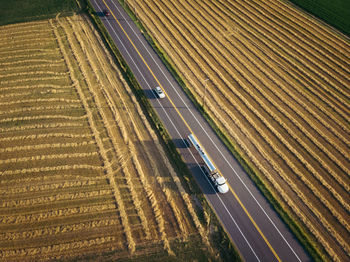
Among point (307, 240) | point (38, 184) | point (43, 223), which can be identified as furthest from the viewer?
point (38, 184)

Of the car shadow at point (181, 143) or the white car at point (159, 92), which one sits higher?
the white car at point (159, 92)

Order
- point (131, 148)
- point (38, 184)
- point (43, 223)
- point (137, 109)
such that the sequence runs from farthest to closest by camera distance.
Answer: point (137, 109)
point (131, 148)
point (38, 184)
point (43, 223)

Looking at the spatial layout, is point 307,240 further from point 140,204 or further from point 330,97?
point 330,97

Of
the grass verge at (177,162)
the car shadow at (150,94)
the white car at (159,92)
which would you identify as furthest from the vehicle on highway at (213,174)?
the car shadow at (150,94)

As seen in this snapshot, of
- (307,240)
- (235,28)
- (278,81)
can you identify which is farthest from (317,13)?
(307,240)

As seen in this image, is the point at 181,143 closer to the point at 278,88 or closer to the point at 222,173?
the point at 222,173

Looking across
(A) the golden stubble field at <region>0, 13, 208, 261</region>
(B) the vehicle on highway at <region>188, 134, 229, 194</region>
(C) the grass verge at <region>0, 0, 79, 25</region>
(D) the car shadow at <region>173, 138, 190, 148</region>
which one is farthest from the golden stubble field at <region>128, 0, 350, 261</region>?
(C) the grass verge at <region>0, 0, 79, 25</region>

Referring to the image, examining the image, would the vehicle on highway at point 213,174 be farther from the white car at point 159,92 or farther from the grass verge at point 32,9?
the grass verge at point 32,9

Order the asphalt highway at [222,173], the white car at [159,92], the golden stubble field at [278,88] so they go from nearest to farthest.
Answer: the asphalt highway at [222,173]
the golden stubble field at [278,88]
the white car at [159,92]

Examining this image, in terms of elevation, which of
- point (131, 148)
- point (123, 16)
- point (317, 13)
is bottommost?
point (131, 148)
